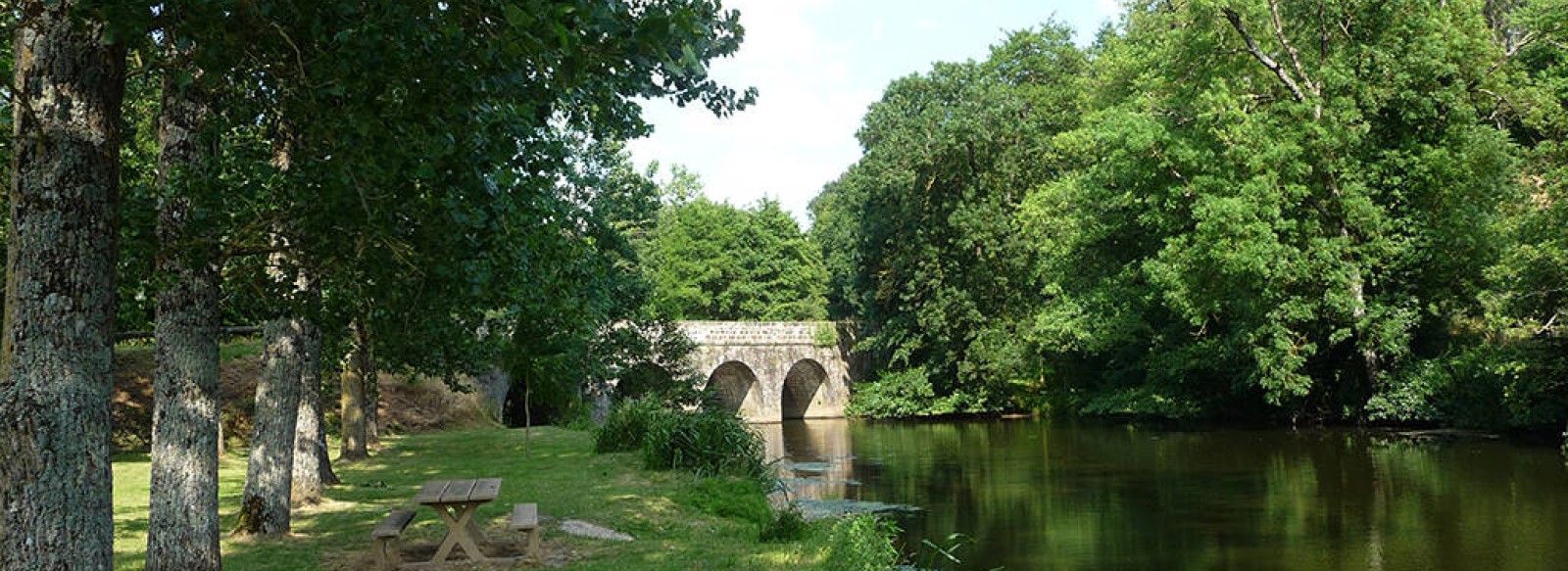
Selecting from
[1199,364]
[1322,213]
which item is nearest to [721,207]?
[1199,364]

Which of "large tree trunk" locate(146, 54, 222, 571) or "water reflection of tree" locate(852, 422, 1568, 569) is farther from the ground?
"large tree trunk" locate(146, 54, 222, 571)

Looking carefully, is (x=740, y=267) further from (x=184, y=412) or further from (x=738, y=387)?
(x=184, y=412)

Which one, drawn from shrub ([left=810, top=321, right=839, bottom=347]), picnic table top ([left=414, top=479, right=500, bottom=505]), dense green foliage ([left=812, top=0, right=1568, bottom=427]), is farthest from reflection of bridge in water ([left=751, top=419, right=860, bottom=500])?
dense green foliage ([left=812, top=0, right=1568, bottom=427])

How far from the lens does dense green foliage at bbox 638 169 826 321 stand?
49.9m

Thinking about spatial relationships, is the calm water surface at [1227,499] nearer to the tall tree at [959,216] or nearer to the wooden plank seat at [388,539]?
the wooden plank seat at [388,539]

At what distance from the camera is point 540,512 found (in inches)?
398

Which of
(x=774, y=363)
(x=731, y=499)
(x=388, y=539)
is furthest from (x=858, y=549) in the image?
(x=774, y=363)

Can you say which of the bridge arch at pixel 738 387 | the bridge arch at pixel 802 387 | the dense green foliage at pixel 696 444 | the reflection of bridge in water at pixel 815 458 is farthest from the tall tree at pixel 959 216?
the dense green foliage at pixel 696 444

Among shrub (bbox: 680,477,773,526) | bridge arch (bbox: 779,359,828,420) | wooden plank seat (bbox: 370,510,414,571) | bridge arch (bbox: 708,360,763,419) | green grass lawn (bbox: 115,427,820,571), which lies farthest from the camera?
bridge arch (bbox: 779,359,828,420)

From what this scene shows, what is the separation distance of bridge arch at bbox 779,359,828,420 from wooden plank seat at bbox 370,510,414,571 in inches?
1326

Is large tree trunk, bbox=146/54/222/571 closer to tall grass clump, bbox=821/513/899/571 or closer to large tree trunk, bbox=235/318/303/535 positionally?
large tree trunk, bbox=235/318/303/535

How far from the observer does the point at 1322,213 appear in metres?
22.0

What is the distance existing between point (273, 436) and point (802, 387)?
35.8 m

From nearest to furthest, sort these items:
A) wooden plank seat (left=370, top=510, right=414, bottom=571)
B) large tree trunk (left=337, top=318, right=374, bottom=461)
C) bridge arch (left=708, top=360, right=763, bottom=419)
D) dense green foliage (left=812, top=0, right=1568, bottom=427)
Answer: wooden plank seat (left=370, top=510, right=414, bottom=571), large tree trunk (left=337, top=318, right=374, bottom=461), dense green foliage (left=812, top=0, right=1568, bottom=427), bridge arch (left=708, top=360, right=763, bottom=419)
